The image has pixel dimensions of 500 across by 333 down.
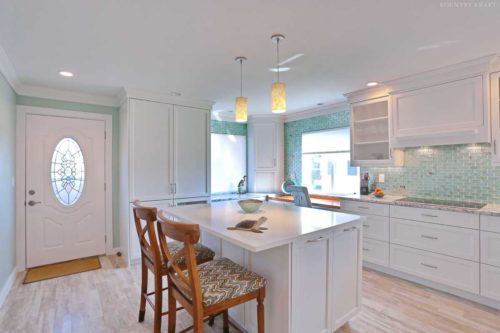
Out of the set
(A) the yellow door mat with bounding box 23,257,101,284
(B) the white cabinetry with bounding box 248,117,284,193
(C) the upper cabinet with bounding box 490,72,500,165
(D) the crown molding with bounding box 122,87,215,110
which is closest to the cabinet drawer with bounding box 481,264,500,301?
(C) the upper cabinet with bounding box 490,72,500,165

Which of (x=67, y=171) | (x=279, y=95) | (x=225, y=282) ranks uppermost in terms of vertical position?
(x=279, y=95)

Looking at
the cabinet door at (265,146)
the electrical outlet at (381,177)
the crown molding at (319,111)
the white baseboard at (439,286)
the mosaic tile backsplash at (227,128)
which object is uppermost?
the crown molding at (319,111)

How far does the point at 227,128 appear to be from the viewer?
5387mm

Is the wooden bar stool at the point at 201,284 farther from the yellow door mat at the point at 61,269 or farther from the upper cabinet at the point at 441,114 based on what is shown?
the upper cabinet at the point at 441,114

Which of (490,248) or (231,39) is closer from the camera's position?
(231,39)

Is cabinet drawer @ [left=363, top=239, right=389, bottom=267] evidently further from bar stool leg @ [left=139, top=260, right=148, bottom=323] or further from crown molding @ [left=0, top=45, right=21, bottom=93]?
crown molding @ [left=0, top=45, right=21, bottom=93]

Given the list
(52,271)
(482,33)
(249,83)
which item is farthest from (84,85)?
(482,33)

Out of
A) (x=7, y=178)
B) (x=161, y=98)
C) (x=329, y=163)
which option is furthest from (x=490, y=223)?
(x=7, y=178)

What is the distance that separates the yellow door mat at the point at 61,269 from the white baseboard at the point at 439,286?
3619 mm

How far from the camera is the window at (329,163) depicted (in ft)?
14.4

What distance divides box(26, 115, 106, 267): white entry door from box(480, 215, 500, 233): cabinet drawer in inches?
180

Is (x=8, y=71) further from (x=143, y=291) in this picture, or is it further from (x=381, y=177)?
(x=381, y=177)

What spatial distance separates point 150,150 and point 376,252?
10.7ft

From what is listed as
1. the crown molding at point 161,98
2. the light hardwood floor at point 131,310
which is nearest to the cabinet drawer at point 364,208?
the light hardwood floor at point 131,310
